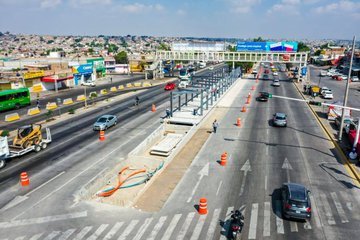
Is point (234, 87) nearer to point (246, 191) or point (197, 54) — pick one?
point (197, 54)

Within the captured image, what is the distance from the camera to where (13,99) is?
4991 cm

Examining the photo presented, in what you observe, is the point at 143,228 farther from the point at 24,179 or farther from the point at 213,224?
the point at 24,179

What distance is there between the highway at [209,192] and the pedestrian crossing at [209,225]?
0.18 feet

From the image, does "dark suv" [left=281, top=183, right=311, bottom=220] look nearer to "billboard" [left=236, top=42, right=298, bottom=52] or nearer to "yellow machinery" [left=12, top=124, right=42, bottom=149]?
"yellow machinery" [left=12, top=124, right=42, bottom=149]

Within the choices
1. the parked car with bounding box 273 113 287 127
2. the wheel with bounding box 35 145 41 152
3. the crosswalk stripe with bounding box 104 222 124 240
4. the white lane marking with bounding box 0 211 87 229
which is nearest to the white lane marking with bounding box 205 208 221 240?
the crosswalk stripe with bounding box 104 222 124 240

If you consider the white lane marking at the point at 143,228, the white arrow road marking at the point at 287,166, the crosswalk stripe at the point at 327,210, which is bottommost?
the crosswalk stripe at the point at 327,210

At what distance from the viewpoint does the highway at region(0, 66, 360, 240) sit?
55.4ft

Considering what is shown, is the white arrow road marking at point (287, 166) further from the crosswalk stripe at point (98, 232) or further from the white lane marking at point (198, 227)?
the crosswalk stripe at point (98, 232)

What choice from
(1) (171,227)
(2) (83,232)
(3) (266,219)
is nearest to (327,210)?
(3) (266,219)

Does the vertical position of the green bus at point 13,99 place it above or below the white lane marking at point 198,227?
above

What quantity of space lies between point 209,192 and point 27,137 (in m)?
18.2

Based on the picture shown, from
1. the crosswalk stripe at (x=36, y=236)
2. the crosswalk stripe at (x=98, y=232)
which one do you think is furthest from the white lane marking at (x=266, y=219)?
the crosswalk stripe at (x=36, y=236)

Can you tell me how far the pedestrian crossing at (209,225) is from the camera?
53.7 ft

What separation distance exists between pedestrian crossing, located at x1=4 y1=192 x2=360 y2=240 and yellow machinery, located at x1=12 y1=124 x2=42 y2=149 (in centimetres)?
1369
